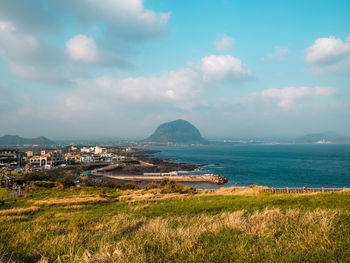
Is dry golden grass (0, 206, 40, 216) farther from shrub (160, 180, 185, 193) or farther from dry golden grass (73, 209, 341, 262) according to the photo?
shrub (160, 180, 185, 193)

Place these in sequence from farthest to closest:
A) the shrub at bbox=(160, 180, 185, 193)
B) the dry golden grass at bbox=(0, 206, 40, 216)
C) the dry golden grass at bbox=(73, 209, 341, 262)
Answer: the shrub at bbox=(160, 180, 185, 193) → the dry golden grass at bbox=(0, 206, 40, 216) → the dry golden grass at bbox=(73, 209, 341, 262)

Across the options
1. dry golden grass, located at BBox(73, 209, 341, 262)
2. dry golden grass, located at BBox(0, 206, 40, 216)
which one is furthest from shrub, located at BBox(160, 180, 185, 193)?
dry golden grass, located at BBox(73, 209, 341, 262)

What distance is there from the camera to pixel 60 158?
83.1 metres

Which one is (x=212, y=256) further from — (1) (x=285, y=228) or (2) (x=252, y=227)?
(1) (x=285, y=228)

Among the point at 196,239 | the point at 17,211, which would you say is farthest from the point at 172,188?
the point at 196,239

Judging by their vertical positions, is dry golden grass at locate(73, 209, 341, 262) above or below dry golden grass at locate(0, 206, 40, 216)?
above

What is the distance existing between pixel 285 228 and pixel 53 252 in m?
4.93

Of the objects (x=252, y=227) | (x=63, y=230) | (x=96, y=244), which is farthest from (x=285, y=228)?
(x=63, y=230)

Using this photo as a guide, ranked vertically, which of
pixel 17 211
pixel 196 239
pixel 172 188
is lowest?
pixel 172 188

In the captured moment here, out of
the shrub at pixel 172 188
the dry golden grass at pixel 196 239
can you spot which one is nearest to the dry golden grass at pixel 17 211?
the dry golden grass at pixel 196 239

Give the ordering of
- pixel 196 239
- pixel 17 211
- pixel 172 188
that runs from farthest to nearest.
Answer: pixel 172 188, pixel 17 211, pixel 196 239

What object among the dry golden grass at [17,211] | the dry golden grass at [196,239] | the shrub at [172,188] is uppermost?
the dry golden grass at [196,239]

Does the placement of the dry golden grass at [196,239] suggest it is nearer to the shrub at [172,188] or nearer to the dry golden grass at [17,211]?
the dry golden grass at [17,211]

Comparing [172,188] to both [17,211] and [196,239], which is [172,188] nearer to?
[17,211]
